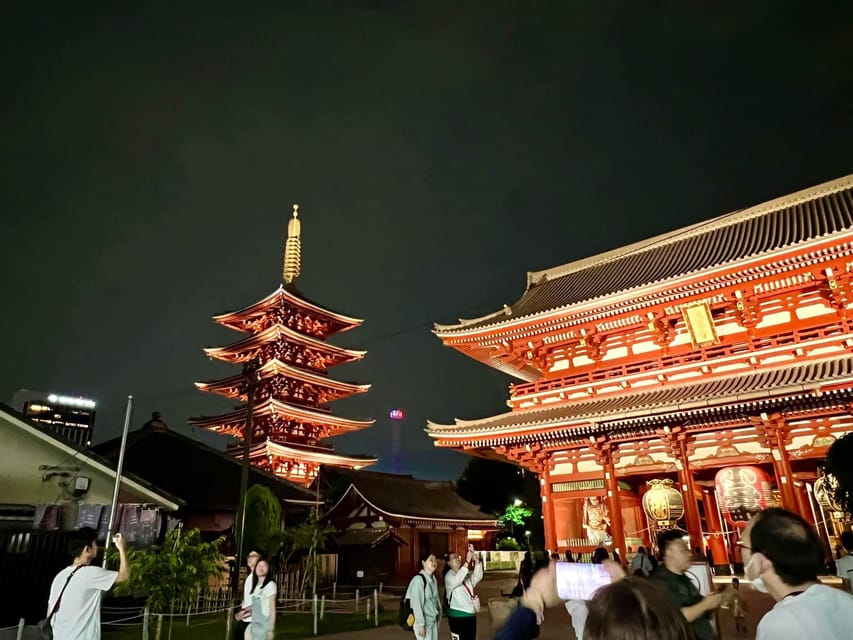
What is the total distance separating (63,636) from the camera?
4594 mm

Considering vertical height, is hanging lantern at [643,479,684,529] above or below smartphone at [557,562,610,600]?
above

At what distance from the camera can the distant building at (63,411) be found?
92.5m

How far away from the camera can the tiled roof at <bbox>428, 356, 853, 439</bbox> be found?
13125 mm

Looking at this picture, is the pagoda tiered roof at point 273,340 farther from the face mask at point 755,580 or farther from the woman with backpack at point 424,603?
the face mask at point 755,580

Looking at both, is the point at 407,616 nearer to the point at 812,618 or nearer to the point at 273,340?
the point at 812,618

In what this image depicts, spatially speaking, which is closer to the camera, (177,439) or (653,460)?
(653,460)

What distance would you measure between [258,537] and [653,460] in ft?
43.4

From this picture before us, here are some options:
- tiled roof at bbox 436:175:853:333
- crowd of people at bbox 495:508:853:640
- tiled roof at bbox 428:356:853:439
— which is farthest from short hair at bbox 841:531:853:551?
tiled roof at bbox 436:175:853:333

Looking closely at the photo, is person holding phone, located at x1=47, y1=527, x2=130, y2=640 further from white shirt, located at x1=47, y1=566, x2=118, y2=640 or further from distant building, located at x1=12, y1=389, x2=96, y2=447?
distant building, located at x1=12, y1=389, x2=96, y2=447

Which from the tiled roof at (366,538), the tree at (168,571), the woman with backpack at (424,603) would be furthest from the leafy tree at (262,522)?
the woman with backpack at (424,603)

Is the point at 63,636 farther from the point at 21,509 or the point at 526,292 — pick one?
the point at 526,292

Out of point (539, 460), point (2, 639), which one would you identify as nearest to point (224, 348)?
point (539, 460)

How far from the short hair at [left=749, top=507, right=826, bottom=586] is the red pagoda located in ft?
103

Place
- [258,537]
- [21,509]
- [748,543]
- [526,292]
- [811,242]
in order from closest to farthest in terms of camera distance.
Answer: [748,543] < [21,509] < [811,242] < [258,537] < [526,292]
